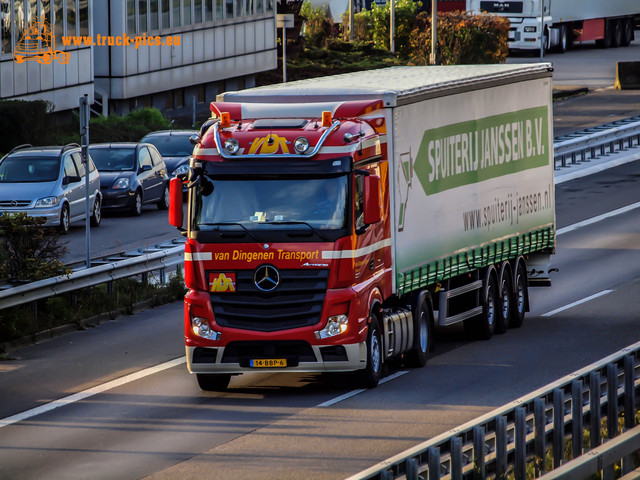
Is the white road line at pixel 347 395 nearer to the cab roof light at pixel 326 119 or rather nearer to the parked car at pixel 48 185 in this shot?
the cab roof light at pixel 326 119

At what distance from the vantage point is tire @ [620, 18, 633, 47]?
85438 millimetres

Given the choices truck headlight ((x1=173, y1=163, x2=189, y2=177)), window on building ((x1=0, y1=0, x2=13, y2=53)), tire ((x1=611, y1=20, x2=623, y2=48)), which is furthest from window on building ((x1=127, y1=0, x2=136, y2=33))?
tire ((x1=611, y1=20, x2=623, y2=48))

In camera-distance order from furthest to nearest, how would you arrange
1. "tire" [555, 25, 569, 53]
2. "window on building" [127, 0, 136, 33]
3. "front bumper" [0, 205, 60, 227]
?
1. "tire" [555, 25, 569, 53]
2. "window on building" [127, 0, 136, 33]
3. "front bumper" [0, 205, 60, 227]

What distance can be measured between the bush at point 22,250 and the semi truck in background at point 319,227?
405 cm

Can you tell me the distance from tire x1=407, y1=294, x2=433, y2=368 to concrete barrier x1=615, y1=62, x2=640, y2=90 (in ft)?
150

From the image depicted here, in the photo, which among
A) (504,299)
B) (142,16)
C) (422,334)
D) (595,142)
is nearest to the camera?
(422,334)

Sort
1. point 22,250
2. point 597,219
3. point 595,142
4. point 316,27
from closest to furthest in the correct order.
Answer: point 22,250 → point 597,219 → point 595,142 → point 316,27

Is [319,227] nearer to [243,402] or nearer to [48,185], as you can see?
[243,402]

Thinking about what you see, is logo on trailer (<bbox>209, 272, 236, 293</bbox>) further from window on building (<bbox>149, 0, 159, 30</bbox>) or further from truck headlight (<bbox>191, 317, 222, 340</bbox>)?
window on building (<bbox>149, 0, 159, 30</bbox>)

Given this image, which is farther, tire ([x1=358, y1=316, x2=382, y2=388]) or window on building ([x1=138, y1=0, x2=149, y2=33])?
window on building ([x1=138, y1=0, x2=149, y2=33])

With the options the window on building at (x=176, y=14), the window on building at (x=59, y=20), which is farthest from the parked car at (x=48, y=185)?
the window on building at (x=176, y=14)

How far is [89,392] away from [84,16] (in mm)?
33246

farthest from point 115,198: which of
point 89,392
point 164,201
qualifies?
point 89,392

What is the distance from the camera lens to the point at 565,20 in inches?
3105
